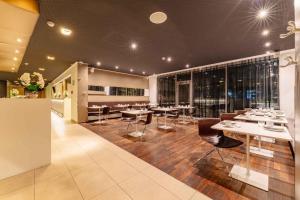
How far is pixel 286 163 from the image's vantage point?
280 centimetres

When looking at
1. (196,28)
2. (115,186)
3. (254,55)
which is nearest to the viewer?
(115,186)

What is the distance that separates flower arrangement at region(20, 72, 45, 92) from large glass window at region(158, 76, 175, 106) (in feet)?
25.9

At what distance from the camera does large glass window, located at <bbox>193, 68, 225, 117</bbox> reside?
7.24 metres

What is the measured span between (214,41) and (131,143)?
399 cm

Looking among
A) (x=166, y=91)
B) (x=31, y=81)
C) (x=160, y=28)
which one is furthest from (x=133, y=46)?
(x=166, y=91)

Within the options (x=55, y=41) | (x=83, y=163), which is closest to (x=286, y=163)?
(x=83, y=163)

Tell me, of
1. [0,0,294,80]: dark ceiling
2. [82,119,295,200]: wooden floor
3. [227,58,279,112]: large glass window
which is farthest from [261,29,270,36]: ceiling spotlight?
[82,119,295,200]: wooden floor

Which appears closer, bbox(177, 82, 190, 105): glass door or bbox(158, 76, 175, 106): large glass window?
bbox(177, 82, 190, 105): glass door

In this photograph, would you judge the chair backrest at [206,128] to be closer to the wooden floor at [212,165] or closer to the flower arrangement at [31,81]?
the wooden floor at [212,165]

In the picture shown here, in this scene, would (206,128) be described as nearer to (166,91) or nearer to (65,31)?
(65,31)

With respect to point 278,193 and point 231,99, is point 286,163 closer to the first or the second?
point 278,193

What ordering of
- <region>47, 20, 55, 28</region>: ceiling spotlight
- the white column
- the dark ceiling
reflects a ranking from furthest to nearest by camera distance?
the white column → <region>47, 20, 55, 28</region>: ceiling spotlight → the dark ceiling

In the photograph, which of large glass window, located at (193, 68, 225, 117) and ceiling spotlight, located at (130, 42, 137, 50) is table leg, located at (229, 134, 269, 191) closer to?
ceiling spotlight, located at (130, 42, 137, 50)

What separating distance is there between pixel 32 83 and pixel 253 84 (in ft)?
24.6
